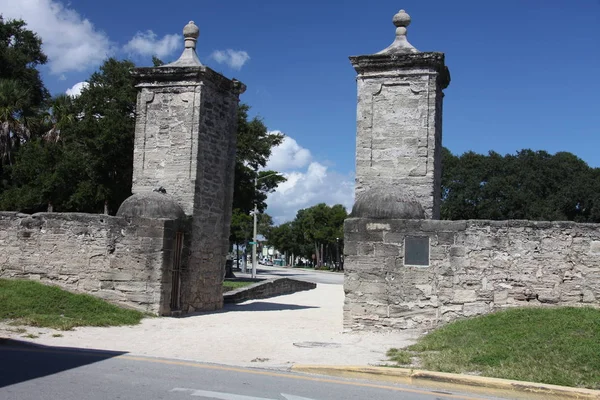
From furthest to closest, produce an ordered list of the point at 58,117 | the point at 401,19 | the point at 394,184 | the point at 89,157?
the point at 58,117 → the point at 89,157 → the point at 401,19 → the point at 394,184

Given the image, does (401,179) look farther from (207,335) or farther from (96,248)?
(96,248)

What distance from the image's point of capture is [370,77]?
1150 centimetres

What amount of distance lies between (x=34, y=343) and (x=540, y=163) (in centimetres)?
4457

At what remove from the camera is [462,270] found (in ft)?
32.3

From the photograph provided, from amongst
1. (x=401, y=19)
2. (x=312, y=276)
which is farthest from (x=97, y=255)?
(x=312, y=276)

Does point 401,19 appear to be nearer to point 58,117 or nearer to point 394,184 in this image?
point 394,184

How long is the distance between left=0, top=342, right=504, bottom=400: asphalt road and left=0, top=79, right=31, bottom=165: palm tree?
21.6 metres

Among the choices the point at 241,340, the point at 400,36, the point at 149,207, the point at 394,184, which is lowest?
the point at 241,340

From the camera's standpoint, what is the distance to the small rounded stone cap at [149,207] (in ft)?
40.3

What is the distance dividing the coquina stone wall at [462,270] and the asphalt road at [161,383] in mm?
3606

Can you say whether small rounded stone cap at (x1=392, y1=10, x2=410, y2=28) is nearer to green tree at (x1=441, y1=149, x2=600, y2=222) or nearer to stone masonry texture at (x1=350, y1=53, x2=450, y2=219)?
stone masonry texture at (x1=350, y1=53, x2=450, y2=219)

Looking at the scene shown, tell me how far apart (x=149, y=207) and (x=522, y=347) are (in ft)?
25.5

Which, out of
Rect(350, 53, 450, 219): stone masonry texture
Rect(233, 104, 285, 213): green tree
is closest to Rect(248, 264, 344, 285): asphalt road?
Rect(233, 104, 285, 213): green tree

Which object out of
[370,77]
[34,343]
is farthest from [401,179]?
[34,343]
